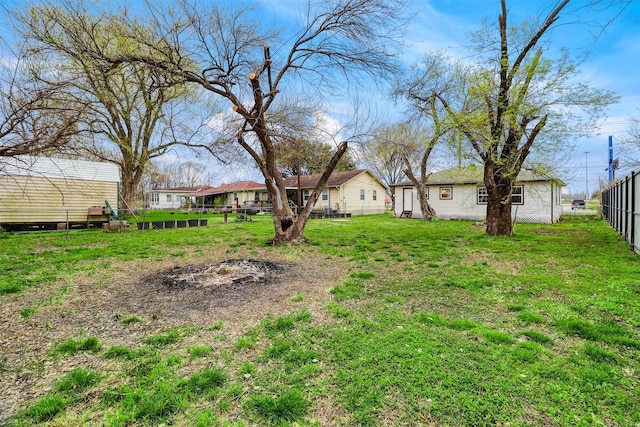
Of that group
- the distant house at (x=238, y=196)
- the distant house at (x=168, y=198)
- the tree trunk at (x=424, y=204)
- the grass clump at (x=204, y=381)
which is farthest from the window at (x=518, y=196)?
the distant house at (x=168, y=198)

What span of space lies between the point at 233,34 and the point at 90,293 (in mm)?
6281

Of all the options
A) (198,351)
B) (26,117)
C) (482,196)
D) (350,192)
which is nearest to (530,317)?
(198,351)

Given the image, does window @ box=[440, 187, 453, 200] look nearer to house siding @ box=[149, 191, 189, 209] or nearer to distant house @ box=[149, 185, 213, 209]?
distant house @ box=[149, 185, 213, 209]

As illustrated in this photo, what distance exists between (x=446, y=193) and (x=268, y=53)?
48.7ft

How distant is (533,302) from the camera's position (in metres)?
4.19

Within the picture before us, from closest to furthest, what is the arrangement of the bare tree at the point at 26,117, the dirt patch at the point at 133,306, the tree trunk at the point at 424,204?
the dirt patch at the point at 133,306, the bare tree at the point at 26,117, the tree trunk at the point at 424,204

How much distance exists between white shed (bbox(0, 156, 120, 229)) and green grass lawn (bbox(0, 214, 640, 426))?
32.5 ft

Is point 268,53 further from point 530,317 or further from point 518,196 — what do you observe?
point 518,196

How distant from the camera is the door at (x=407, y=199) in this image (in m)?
21.2

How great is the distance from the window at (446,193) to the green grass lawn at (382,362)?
→ 1404cm

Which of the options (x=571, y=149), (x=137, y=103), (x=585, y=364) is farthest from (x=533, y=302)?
(x=137, y=103)

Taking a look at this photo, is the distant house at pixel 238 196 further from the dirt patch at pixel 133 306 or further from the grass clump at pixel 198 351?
the grass clump at pixel 198 351

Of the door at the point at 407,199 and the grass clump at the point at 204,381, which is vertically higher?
the door at the point at 407,199

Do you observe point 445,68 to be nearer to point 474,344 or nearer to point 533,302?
point 533,302
